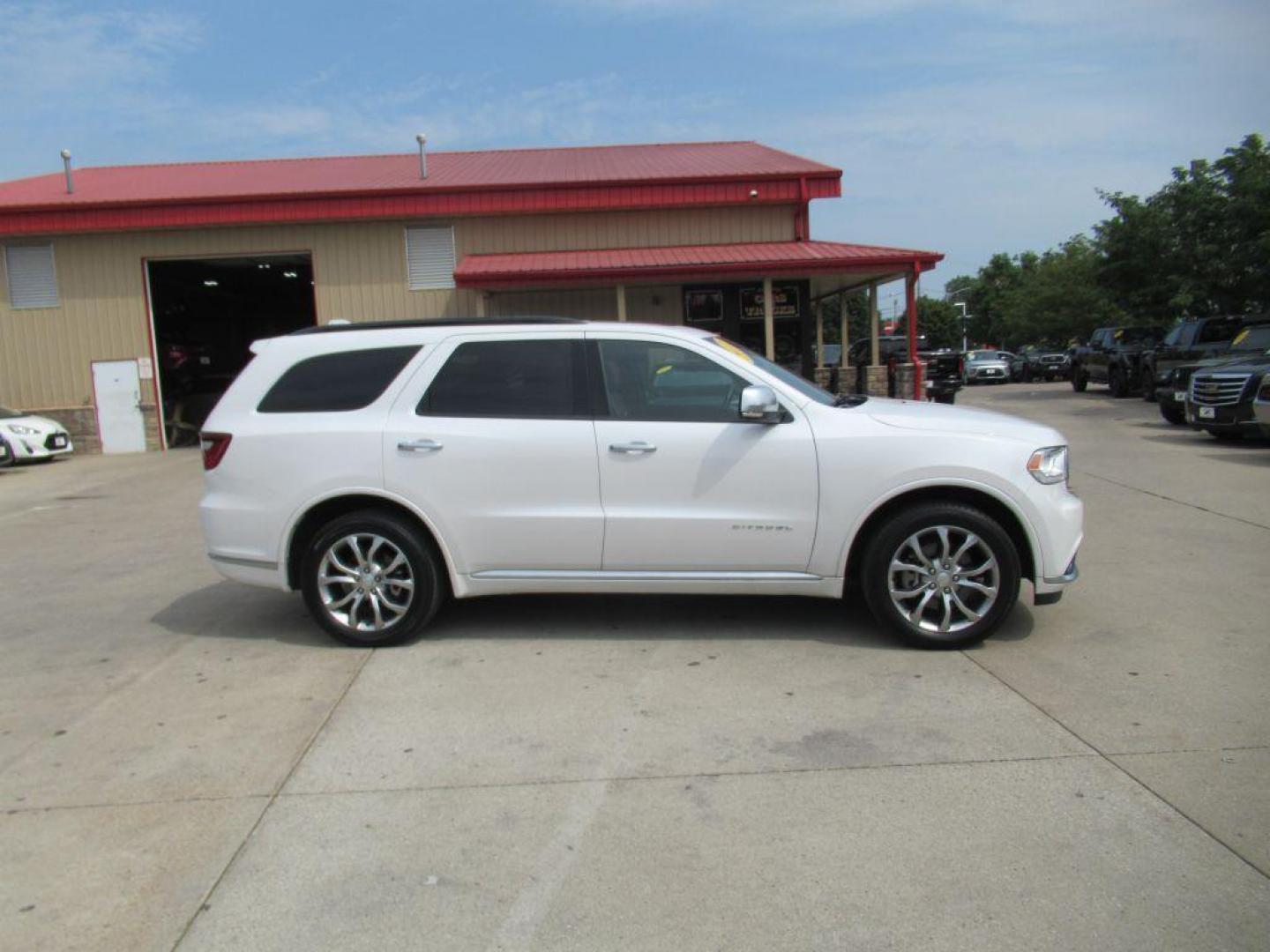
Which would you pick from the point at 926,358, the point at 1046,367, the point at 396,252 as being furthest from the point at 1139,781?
the point at 1046,367

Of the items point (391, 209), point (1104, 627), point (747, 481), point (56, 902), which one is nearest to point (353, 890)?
point (56, 902)

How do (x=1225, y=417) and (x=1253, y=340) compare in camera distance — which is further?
(x=1253, y=340)

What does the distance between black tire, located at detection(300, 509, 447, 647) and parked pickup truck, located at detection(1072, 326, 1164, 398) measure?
22.9 metres

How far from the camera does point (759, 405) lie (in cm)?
513

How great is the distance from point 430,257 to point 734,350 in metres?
15.9

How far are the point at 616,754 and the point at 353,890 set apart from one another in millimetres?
1254

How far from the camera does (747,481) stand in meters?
5.27

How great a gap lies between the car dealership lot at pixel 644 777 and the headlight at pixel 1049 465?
35.9 inches

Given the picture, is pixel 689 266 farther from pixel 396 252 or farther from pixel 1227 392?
pixel 1227 392

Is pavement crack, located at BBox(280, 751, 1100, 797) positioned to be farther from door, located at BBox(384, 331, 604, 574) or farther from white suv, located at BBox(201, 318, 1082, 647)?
door, located at BBox(384, 331, 604, 574)

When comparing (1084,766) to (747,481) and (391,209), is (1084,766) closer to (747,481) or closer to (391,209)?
(747,481)

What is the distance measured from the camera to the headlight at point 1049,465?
17.0ft

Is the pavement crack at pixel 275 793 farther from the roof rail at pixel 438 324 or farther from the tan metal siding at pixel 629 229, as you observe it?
the tan metal siding at pixel 629 229

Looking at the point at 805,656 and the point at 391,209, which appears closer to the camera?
the point at 805,656
